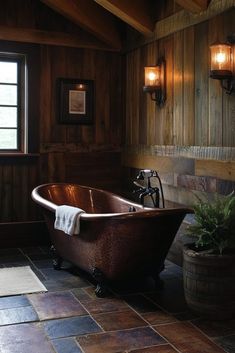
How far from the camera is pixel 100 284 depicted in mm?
3301

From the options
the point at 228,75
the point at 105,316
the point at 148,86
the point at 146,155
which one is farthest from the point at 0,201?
the point at 228,75

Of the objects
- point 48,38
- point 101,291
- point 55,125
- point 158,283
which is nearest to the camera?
point 101,291

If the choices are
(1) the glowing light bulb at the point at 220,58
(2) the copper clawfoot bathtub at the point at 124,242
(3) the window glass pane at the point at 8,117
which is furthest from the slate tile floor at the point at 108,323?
(3) the window glass pane at the point at 8,117

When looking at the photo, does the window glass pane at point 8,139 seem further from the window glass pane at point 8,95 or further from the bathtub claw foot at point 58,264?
the bathtub claw foot at point 58,264

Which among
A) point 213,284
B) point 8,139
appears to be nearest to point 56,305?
point 213,284

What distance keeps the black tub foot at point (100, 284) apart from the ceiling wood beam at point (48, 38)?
2.73 m

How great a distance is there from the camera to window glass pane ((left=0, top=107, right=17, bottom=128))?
4855mm

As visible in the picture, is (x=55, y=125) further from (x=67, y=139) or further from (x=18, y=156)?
(x=18, y=156)

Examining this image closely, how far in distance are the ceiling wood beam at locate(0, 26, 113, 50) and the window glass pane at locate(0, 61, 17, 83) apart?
280 millimetres

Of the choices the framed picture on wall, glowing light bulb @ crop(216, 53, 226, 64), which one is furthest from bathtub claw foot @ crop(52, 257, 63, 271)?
glowing light bulb @ crop(216, 53, 226, 64)

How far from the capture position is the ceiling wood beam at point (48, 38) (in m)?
4.71

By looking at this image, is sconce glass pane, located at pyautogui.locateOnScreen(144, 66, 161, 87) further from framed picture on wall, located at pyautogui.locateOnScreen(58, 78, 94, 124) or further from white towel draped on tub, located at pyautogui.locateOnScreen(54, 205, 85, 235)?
white towel draped on tub, located at pyautogui.locateOnScreen(54, 205, 85, 235)

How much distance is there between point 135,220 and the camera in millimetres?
3045

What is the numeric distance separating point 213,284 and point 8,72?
10.8 ft
